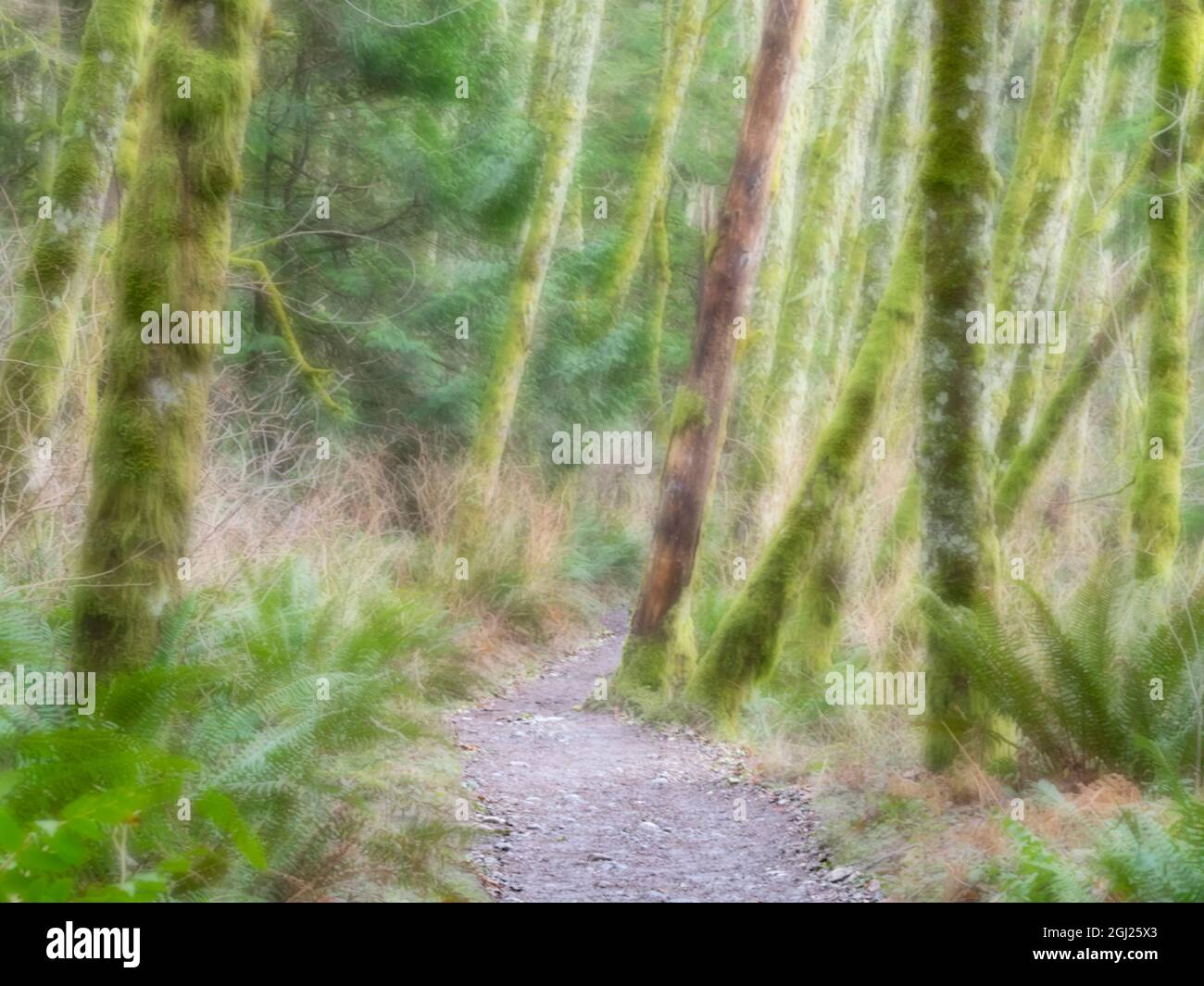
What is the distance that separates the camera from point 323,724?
5105 mm

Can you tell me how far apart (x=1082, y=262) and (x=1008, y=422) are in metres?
5.68

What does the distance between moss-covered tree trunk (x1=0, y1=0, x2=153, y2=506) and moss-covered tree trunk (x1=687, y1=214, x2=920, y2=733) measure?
5047mm

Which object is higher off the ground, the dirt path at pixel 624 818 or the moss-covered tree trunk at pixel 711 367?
the moss-covered tree trunk at pixel 711 367

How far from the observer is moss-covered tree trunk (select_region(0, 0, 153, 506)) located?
7453mm

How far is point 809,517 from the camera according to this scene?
9180mm

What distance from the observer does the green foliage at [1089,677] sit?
553 centimetres

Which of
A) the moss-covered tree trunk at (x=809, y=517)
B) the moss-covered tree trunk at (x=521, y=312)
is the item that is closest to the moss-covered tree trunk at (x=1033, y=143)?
the moss-covered tree trunk at (x=809, y=517)

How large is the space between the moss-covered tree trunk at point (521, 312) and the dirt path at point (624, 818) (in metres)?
3.10

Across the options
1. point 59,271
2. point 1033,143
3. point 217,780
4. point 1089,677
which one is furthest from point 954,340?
point 1033,143

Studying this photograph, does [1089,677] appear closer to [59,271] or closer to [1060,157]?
[59,271]

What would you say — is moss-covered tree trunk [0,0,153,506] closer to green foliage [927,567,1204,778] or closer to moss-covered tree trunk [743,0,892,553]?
green foliage [927,567,1204,778]

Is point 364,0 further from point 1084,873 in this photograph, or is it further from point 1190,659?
point 1084,873

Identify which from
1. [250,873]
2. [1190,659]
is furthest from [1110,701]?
[250,873]

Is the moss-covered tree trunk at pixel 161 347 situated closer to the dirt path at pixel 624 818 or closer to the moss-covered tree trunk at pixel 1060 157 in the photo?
the dirt path at pixel 624 818
